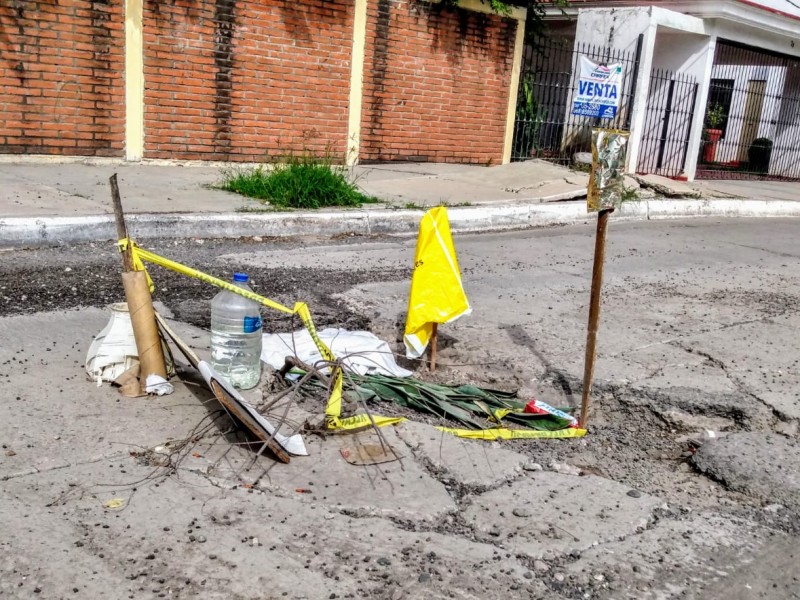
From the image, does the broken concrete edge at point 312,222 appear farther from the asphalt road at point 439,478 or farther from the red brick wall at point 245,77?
the red brick wall at point 245,77

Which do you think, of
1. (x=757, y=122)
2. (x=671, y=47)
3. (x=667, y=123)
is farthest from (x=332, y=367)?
(x=757, y=122)

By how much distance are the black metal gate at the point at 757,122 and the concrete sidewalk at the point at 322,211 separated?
6.05 metres

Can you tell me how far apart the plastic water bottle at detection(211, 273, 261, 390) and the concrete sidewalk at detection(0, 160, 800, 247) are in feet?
10.8

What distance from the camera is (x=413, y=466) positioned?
310cm

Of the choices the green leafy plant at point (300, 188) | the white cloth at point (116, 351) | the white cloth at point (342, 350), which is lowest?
the white cloth at point (342, 350)

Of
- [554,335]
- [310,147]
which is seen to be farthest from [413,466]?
[310,147]

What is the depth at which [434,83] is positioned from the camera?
12719 mm

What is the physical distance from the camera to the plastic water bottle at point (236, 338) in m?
3.61

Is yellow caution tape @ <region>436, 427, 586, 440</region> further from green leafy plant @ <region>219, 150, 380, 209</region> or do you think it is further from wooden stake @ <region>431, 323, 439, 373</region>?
green leafy plant @ <region>219, 150, 380, 209</region>

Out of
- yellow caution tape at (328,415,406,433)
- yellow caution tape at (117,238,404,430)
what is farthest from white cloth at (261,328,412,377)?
yellow caution tape at (328,415,406,433)

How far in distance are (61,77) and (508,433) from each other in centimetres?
805

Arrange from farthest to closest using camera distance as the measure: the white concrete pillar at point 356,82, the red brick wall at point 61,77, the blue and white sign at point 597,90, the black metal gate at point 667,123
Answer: the black metal gate at point 667,123 < the blue and white sign at point 597,90 < the white concrete pillar at point 356,82 < the red brick wall at point 61,77

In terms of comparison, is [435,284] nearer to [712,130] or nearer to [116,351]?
[116,351]

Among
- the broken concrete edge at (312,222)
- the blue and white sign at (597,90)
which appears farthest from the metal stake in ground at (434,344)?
the blue and white sign at (597,90)
